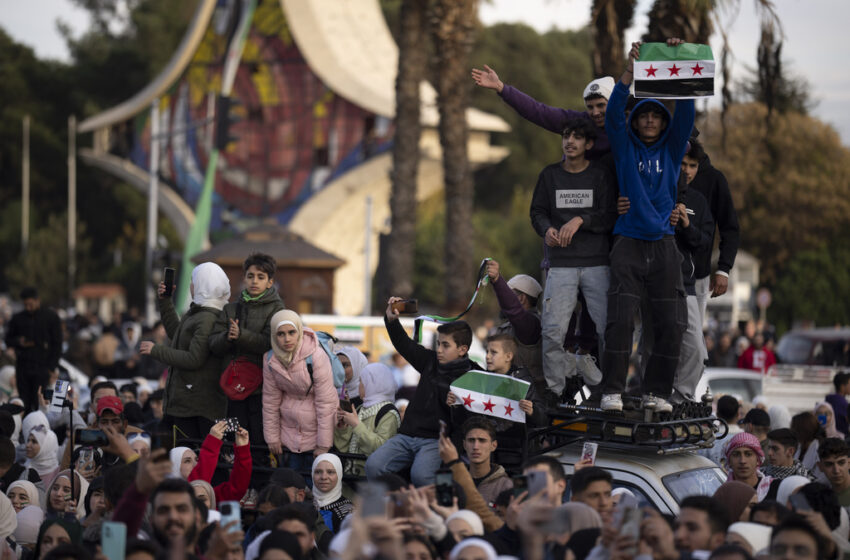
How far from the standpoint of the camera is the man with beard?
1409 cm

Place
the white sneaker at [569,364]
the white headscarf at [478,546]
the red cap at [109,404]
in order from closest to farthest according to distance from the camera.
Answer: the white headscarf at [478,546] < the white sneaker at [569,364] < the red cap at [109,404]

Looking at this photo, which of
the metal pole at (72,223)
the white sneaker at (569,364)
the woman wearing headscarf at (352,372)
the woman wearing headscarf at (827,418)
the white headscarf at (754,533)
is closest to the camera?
the white headscarf at (754,533)

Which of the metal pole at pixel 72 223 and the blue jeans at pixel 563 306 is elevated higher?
the metal pole at pixel 72 223

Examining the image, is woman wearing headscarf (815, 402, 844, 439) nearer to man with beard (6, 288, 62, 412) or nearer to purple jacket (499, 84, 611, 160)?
purple jacket (499, 84, 611, 160)

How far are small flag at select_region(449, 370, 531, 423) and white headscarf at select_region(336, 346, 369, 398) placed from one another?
1993 mm

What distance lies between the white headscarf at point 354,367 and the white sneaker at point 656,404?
2692mm

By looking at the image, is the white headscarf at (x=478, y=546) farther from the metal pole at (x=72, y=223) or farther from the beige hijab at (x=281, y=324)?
the metal pole at (x=72, y=223)

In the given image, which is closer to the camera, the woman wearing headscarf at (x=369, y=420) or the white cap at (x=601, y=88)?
the white cap at (x=601, y=88)

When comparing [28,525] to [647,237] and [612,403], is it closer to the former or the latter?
[612,403]

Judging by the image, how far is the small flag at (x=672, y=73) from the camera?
7.31 metres

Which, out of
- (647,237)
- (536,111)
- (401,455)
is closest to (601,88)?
(536,111)

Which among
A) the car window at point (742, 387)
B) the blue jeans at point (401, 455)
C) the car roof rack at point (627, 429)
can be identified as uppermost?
the car roof rack at point (627, 429)

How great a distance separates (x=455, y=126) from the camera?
68.2 feet

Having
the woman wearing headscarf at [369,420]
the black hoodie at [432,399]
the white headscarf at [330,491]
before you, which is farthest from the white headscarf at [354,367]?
the black hoodie at [432,399]
